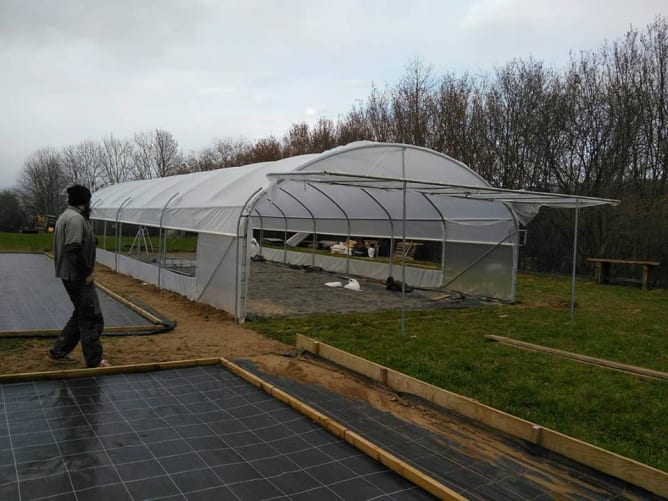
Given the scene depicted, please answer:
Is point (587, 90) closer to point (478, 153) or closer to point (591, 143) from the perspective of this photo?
point (591, 143)

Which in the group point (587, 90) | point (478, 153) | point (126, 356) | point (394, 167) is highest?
point (587, 90)

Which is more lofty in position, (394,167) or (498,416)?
(394,167)

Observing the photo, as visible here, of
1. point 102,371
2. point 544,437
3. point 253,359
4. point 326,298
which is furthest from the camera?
point 326,298

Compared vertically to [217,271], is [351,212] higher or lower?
higher

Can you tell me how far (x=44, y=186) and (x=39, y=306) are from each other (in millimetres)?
44285

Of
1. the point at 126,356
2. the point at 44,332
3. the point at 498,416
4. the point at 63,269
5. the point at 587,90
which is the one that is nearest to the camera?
the point at 498,416

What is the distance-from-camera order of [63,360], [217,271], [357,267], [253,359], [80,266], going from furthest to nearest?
[357,267] → [217,271] → [253,359] → [63,360] → [80,266]

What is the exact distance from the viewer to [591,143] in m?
17.9

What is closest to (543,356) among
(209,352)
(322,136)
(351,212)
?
(209,352)

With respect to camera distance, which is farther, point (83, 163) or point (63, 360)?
point (83, 163)

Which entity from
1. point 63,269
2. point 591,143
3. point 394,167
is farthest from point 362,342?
point 591,143

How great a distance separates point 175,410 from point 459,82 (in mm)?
20775

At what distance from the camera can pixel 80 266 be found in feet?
16.3

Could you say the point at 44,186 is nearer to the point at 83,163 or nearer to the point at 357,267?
the point at 83,163
